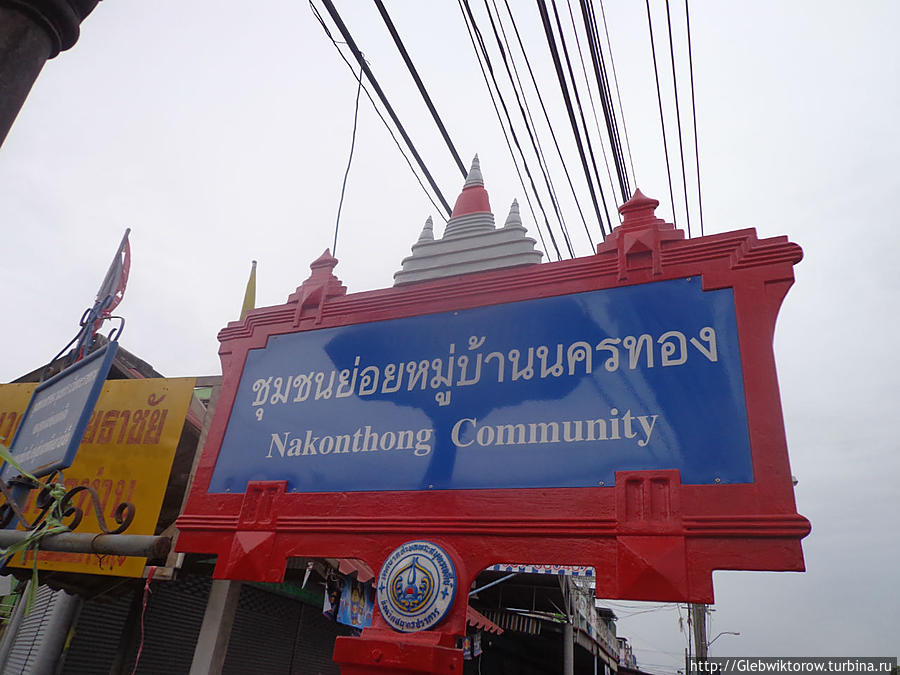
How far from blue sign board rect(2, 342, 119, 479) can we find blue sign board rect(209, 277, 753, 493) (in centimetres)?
96

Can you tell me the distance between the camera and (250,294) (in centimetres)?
877

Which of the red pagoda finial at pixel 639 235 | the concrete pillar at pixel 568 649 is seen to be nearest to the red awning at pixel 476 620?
the concrete pillar at pixel 568 649

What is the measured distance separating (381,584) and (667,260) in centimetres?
255

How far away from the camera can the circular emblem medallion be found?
10.2 feet

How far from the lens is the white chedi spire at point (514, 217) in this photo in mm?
4359

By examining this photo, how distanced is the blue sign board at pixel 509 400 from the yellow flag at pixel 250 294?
4476mm

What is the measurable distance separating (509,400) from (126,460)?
193 inches

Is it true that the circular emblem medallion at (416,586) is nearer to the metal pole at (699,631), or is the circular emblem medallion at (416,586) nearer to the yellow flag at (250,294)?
the yellow flag at (250,294)

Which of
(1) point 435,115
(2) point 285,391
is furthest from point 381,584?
(1) point 435,115

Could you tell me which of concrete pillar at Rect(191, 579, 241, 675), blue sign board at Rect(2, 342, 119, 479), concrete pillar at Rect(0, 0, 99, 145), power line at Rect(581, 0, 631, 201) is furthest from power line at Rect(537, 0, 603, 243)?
concrete pillar at Rect(191, 579, 241, 675)

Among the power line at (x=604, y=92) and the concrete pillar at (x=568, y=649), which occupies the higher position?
the power line at (x=604, y=92)

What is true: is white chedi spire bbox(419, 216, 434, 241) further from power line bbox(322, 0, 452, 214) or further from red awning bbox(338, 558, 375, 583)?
red awning bbox(338, 558, 375, 583)

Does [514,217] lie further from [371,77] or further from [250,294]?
[250,294]

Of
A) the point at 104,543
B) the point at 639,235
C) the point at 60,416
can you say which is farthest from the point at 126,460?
the point at 639,235
